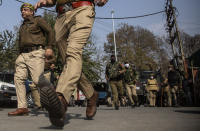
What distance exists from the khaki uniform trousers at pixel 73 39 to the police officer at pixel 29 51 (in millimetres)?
1384

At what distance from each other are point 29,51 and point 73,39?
1950 millimetres

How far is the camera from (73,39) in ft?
10.3

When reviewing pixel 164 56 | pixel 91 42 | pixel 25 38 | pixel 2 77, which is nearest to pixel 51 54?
pixel 25 38

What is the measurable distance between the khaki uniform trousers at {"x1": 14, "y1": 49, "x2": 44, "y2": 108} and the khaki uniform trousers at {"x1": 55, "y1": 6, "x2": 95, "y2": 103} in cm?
149

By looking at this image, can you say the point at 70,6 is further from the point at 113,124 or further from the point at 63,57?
the point at 113,124

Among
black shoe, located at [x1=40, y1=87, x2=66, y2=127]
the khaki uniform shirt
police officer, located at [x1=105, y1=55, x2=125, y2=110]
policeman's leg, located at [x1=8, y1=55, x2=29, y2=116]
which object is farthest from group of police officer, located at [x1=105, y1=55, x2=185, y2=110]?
black shoe, located at [x1=40, y1=87, x2=66, y2=127]

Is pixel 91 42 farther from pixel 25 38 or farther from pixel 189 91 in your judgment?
pixel 25 38

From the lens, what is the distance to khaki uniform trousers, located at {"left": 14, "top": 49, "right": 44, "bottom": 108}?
187 inches

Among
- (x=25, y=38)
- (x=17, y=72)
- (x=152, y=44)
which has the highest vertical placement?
(x=152, y=44)

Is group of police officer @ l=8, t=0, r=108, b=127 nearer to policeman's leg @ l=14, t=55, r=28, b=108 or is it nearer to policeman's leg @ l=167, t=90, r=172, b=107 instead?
policeman's leg @ l=14, t=55, r=28, b=108

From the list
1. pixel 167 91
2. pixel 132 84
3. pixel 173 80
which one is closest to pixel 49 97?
pixel 132 84

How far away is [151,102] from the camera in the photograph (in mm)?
13359

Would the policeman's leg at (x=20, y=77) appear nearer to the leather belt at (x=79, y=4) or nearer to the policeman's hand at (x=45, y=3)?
the policeman's hand at (x=45, y=3)

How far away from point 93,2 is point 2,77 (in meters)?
9.85
